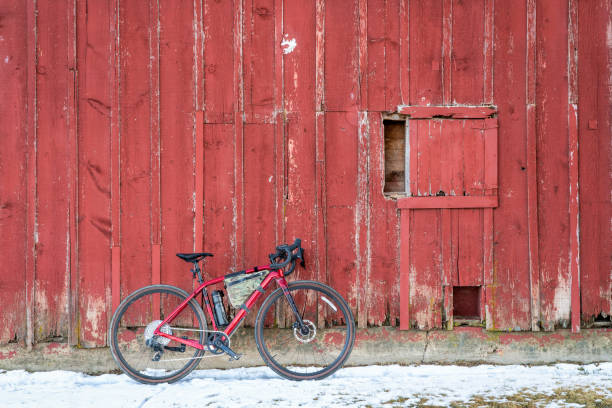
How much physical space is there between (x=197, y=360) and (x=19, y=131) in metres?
2.44

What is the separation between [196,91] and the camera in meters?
3.72

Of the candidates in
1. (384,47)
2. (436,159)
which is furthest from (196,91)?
(436,159)

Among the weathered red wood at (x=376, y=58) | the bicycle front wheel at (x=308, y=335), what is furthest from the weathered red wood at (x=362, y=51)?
the bicycle front wheel at (x=308, y=335)

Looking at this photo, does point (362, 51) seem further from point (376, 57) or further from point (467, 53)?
point (467, 53)

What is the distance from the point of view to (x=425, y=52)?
3.75m

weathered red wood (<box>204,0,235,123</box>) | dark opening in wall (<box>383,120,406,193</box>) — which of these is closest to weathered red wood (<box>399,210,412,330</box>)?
dark opening in wall (<box>383,120,406,193</box>)

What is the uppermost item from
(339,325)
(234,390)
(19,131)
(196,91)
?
(196,91)

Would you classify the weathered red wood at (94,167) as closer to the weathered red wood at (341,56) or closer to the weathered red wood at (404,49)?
the weathered red wood at (341,56)

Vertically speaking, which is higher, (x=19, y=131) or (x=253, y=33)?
(x=253, y=33)

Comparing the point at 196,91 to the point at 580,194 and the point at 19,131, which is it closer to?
the point at 19,131

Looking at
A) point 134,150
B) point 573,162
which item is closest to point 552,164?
point 573,162

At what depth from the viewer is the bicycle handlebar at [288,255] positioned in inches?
134

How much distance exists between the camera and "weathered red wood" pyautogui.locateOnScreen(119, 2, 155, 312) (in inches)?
145

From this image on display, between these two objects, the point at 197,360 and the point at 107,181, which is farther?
the point at 107,181
